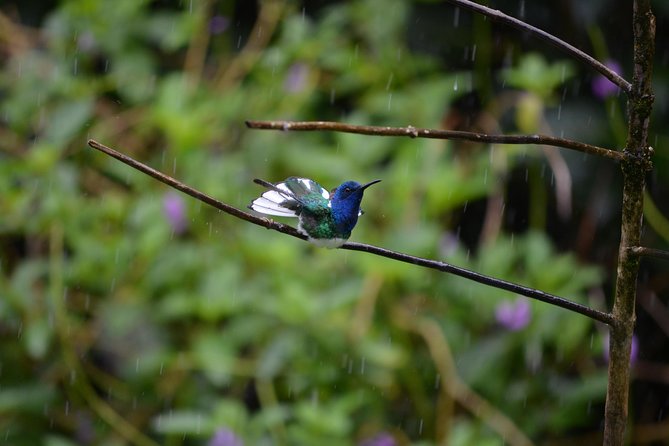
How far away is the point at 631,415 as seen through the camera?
1931 mm

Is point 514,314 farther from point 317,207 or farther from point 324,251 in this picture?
point 317,207

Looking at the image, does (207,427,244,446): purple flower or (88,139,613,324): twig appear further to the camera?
(207,427,244,446): purple flower

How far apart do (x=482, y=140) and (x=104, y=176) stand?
2134 millimetres

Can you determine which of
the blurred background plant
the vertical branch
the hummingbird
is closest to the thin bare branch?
the vertical branch

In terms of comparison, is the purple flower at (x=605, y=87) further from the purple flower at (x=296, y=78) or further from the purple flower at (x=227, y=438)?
the purple flower at (x=227, y=438)

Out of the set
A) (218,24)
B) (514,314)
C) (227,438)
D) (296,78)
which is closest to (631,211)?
(227,438)

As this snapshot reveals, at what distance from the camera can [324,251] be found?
2.00m

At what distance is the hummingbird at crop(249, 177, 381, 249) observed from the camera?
1.56ft

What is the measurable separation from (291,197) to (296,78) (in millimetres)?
1893

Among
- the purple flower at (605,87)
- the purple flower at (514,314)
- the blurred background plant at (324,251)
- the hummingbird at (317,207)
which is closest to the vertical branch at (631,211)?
the hummingbird at (317,207)

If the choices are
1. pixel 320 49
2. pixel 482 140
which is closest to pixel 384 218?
pixel 320 49

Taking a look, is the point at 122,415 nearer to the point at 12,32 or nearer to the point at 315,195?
the point at 12,32

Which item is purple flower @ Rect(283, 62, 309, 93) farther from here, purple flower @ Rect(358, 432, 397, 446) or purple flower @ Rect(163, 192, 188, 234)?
purple flower @ Rect(358, 432, 397, 446)

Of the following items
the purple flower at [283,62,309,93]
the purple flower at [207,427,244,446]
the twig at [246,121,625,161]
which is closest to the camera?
the twig at [246,121,625,161]
